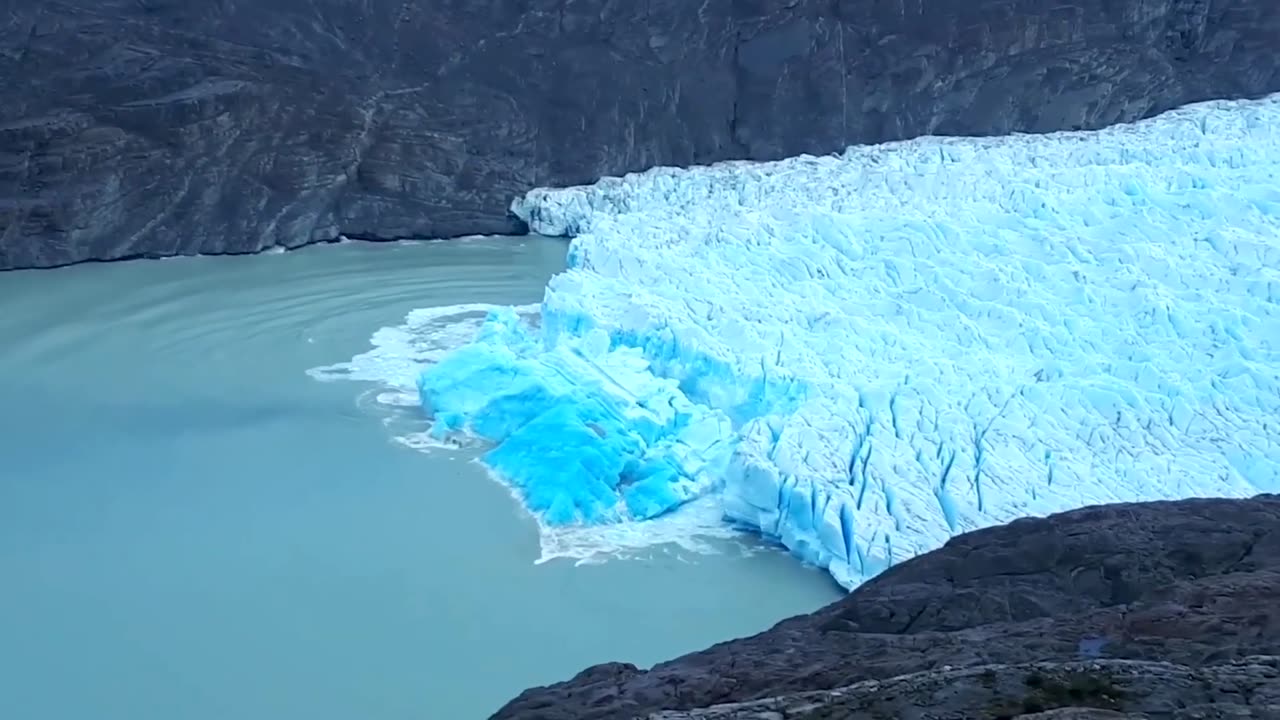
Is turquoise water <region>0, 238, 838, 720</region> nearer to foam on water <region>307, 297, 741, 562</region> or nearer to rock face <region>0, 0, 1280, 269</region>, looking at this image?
foam on water <region>307, 297, 741, 562</region>

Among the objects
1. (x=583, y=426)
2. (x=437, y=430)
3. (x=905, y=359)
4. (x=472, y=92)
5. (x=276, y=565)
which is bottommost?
(x=276, y=565)

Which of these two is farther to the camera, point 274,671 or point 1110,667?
point 274,671

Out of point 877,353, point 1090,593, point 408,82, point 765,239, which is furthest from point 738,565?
point 408,82

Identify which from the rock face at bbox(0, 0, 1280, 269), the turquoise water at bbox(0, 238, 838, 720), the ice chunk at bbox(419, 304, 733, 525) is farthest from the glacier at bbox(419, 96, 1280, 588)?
the rock face at bbox(0, 0, 1280, 269)

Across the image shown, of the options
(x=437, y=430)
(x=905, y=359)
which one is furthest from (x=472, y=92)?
(x=905, y=359)

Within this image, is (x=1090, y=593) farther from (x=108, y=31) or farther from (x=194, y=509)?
(x=108, y=31)

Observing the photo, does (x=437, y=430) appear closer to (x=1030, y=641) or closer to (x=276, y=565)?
(x=276, y=565)

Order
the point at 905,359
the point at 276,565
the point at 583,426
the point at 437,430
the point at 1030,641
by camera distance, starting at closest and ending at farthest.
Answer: the point at 1030,641, the point at 276,565, the point at 583,426, the point at 905,359, the point at 437,430
